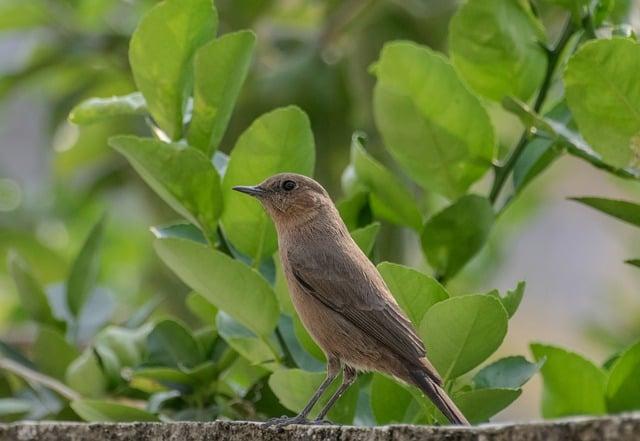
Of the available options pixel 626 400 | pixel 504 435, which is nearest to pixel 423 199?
pixel 626 400

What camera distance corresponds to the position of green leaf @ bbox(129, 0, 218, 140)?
215 cm

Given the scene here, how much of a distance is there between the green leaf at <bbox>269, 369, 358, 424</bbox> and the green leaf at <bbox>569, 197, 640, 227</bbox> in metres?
0.55

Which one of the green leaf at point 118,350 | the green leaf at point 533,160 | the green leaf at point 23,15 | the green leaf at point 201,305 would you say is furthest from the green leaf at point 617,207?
the green leaf at point 23,15

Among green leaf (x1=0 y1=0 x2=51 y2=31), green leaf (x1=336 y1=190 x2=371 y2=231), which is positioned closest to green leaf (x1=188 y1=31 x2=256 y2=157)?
green leaf (x1=336 y1=190 x2=371 y2=231)

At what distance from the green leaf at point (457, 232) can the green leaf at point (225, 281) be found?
14.7 inches

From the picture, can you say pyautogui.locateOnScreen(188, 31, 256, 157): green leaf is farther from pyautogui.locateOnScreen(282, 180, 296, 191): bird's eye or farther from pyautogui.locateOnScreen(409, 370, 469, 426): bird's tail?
pyautogui.locateOnScreen(409, 370, 469, 426): bird's tail

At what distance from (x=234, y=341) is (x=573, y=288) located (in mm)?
6971

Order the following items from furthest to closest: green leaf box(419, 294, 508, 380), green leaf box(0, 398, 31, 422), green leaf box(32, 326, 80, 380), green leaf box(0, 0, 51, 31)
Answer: green leaf box(0, 0, 51, 31) < green leaf box(32, 326, 80, 380) < green leaf box(0, 398, 31, 422) < green leaf box(419, 294, 508, 380)

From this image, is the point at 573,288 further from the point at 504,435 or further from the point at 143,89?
the point at 504,435

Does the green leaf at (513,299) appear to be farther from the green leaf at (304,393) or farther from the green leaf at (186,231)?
the green leaf at (186,231)

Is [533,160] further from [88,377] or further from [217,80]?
[88,377]

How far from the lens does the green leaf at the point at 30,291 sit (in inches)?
106

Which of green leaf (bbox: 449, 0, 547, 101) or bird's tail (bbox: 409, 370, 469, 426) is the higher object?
green leaf (bbox: 449, 0, 547, 101)

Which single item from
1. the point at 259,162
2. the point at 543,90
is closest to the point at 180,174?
the point at 259,162
